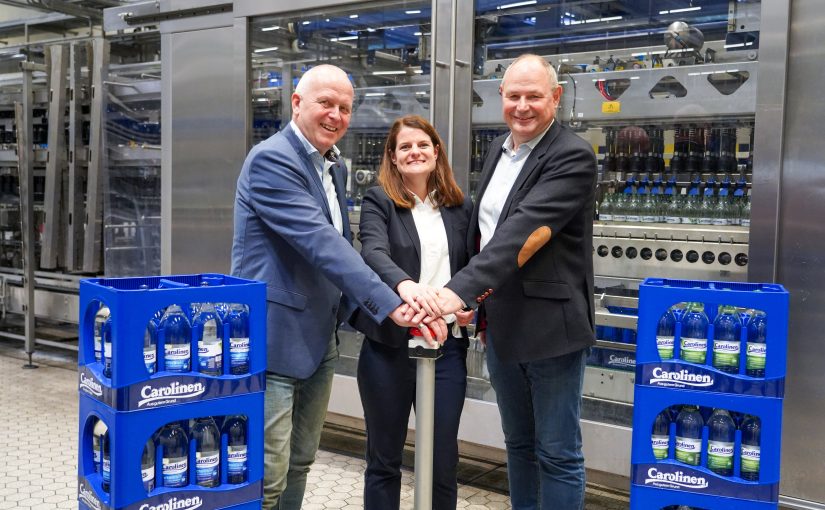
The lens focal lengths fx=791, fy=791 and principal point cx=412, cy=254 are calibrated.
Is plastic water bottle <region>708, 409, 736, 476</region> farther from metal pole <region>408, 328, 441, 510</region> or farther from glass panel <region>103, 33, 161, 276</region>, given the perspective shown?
glass panel <region>103, 33, 161, 276</region>

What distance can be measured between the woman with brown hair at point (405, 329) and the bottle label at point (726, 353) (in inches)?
26.8

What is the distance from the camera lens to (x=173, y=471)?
1.81 m

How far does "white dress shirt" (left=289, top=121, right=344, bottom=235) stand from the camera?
221 cm

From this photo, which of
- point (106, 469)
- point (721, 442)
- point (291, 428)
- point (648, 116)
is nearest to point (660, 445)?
point (721, 442)

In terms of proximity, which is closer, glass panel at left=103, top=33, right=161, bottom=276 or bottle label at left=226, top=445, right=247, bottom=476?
bottle label at left=226, top=445, right=247, bottom=476

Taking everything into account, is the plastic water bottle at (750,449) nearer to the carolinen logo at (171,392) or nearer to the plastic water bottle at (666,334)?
the plastic water bottle at (666,334)

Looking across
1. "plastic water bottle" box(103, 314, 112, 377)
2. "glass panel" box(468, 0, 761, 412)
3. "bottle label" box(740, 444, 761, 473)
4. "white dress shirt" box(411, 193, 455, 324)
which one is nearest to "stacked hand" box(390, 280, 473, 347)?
"white dress shirt" box(411, 193, 455, 324)

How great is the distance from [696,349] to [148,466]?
4.34 feet

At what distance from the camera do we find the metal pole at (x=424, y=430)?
1.87 m

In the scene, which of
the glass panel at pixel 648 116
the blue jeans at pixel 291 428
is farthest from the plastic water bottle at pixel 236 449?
the glass panel at pixel 648 116

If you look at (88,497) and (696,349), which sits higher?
(696,349)

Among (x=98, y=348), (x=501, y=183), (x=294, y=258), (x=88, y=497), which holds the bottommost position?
(x=88, y=497)

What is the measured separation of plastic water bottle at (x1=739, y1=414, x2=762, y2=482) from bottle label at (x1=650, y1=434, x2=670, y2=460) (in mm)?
173

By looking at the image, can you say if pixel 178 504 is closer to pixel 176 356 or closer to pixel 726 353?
pixel 176 356
